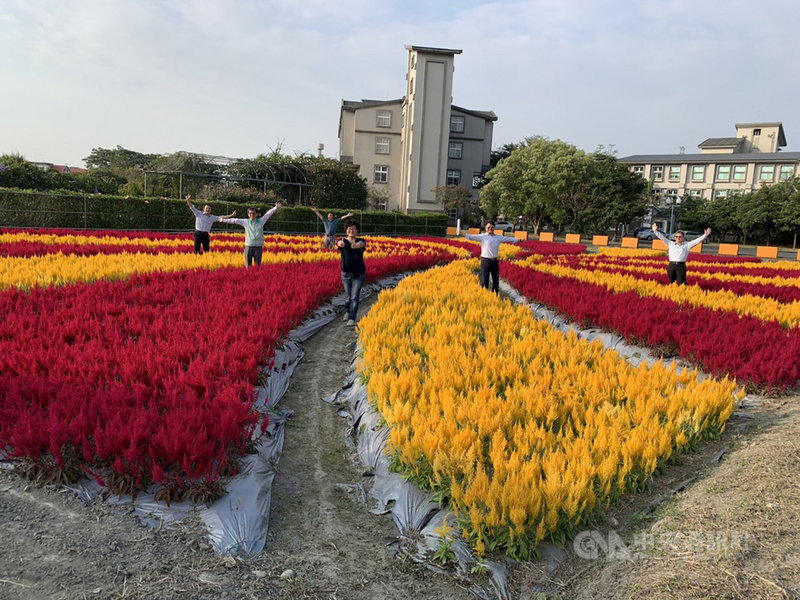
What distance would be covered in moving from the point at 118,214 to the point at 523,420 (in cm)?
2402

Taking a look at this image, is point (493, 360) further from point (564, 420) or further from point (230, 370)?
point (230, 370)

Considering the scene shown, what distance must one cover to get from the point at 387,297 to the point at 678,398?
A: 581 centimetres

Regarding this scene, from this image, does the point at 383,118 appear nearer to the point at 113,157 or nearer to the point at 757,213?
the point at 757,213

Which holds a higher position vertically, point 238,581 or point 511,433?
point 511,433

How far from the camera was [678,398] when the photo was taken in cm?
502

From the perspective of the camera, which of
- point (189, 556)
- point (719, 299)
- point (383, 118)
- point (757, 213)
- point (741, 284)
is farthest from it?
point (757, 213)

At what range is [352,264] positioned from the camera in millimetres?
9469

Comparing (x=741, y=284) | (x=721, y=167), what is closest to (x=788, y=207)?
(x=721, y=167)

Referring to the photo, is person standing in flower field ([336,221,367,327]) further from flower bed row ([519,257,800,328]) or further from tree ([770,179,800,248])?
tree ([770,179,800,248])

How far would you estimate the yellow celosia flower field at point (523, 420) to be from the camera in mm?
3285

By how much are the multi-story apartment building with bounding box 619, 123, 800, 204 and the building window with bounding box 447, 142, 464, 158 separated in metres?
22.9

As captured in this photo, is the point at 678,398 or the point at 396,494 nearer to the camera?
the point at 396,494

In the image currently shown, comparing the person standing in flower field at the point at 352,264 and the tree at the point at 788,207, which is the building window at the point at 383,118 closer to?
the tree at the point at 788,207

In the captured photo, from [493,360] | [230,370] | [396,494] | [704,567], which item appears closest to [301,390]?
[230,370]
